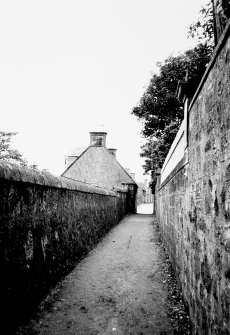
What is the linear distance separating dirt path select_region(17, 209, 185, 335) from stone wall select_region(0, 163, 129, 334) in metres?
0.30

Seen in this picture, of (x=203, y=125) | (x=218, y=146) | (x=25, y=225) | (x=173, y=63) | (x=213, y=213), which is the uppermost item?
(x=173, y=63)

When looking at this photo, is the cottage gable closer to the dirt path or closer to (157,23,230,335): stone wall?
the dirt path

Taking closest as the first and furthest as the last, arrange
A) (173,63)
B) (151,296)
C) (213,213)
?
(213,213) < (151,296) < (173,63)

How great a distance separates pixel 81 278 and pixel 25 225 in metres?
2.28

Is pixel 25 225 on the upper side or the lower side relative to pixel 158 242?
upper

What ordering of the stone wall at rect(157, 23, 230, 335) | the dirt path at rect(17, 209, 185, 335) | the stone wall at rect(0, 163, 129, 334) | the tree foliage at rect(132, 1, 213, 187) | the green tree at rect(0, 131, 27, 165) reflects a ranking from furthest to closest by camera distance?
the green tree at rect(0, 131, 27, 165), the tree foliage at rect(132, 1, 213, 187), the dirt path at rect(17, 209, 185, 335), the stone wall at rect(0, 163, 129, 334), the stone wall at rect(157, 23, 230, 335)

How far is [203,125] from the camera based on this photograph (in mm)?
2910

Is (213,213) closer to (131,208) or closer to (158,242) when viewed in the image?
(158,242)

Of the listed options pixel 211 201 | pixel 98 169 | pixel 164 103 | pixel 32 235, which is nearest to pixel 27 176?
pixel 32 235

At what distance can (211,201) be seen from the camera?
2500mm

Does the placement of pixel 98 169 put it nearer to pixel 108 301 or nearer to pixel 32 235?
pixel 108 301

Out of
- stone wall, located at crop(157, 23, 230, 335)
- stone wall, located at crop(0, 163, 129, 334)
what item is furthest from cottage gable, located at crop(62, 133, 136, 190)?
stone wall, located at crop(157, 23, 230, 335)

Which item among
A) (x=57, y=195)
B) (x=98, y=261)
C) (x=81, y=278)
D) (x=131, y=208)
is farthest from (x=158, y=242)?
(x=131, y=208)

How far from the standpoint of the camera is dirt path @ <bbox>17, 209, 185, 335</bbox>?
3.45 metres
